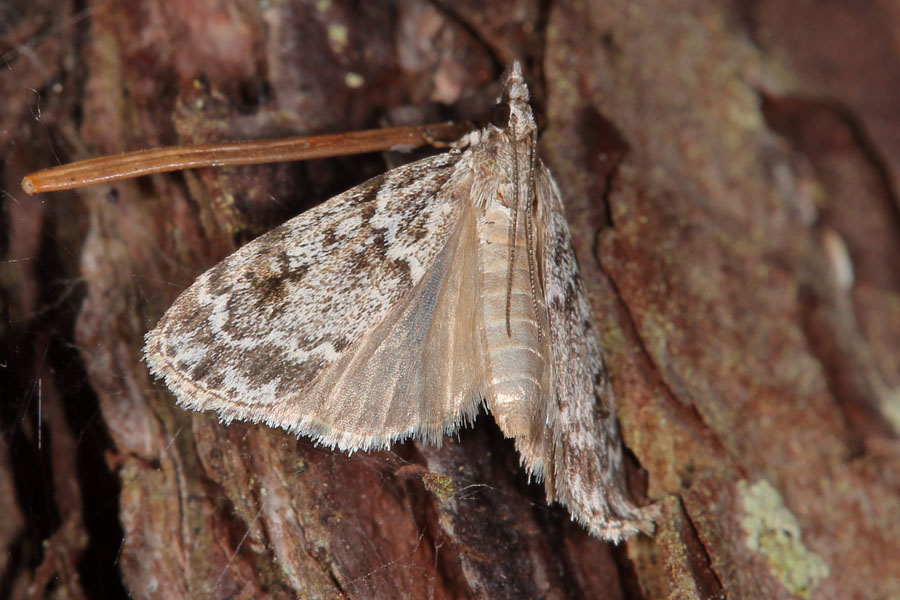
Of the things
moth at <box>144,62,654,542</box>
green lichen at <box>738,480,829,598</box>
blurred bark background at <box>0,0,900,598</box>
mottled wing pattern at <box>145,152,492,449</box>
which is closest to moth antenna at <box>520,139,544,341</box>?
moth at <box>144,62,654,542</box>

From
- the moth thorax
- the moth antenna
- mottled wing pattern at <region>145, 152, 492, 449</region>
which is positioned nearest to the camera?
mottled wing pattern at <region>145, 152, 492, 449</region>

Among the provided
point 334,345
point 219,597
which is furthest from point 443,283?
point 219,597

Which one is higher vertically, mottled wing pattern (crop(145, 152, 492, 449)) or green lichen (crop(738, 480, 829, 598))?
mottled wing pattern (crop(145, 152, 492, 449))

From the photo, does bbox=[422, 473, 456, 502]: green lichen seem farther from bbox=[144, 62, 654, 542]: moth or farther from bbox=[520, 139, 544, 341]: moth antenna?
bbox=[520, 139, 544, 341]: moth antenna

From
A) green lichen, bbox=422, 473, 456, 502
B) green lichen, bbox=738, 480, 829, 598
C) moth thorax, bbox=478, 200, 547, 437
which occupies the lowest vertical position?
green lichen, bbox=738, 480, 829, 598

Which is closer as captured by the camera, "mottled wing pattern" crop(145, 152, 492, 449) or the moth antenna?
"mottled wing pattern" crop(145, 152, 492, 449)

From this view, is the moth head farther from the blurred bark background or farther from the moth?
the blurred bark background

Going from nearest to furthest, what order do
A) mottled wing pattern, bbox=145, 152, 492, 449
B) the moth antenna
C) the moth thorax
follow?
mottled wing pattern, bbox=145, 152, 492, 449 → the moth thorax → the moth antenna

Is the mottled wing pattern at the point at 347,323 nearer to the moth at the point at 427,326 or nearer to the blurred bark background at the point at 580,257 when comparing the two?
the moth at the point at 427,326
